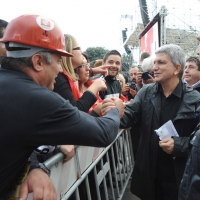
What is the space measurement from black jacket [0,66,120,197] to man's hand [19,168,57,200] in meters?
0.07

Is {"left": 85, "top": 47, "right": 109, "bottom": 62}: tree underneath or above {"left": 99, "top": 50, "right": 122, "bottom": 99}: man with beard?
underneath

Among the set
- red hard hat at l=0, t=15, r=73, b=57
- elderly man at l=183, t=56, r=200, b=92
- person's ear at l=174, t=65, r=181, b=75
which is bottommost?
elderly man at l=183, t=56, r=200, b=92

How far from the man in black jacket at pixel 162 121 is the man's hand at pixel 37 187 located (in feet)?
4.35

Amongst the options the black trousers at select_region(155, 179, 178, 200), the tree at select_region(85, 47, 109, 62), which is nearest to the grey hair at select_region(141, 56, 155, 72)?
the black trousers at select_region(155, 179, 178, 200)

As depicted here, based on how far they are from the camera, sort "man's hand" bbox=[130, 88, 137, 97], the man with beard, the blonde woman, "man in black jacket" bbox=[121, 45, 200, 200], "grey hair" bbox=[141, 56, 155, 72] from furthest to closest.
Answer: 1. "man's hand" bbox=[130, 88, 137, 97]
2. the man with beard
3. "grey hair" bbox=[141, 56, 155, 72]
4. "man in black jacket" bbox=[121, 45, 200, 200]
5. the blonde woman

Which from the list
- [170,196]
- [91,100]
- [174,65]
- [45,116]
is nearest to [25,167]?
[45,116]

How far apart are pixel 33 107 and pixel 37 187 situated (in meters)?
0.41

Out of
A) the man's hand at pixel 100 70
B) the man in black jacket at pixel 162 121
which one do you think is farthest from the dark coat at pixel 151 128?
the man's hand at pixel 100 70

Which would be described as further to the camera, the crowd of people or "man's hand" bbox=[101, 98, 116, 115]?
"man's hand" bbox=[101, 98, 116, 115]

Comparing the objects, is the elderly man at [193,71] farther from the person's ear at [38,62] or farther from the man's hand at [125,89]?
the person's ear at [38,62]

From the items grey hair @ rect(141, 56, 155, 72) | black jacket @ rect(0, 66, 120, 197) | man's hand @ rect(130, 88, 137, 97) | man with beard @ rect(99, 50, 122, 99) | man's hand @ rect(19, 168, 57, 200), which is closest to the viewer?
black jacket @ rect(0, 66, 120, 197)

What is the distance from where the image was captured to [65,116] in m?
1.07

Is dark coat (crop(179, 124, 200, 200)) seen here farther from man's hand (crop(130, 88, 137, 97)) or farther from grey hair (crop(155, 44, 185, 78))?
man's hand (crop(130, 88, 137, 97))

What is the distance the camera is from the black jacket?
975 mm
